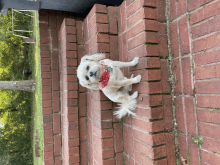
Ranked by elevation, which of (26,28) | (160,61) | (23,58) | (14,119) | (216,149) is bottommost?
(14,119)

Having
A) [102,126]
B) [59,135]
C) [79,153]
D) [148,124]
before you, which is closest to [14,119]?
[59,135]

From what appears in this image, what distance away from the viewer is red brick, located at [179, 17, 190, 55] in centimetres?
129

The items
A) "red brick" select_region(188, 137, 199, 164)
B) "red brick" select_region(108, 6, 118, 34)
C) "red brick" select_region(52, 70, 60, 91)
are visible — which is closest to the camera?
"red brick" select_region(188, 137, 199, 164)

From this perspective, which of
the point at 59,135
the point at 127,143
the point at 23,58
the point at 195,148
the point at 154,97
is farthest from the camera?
the point at 23,58

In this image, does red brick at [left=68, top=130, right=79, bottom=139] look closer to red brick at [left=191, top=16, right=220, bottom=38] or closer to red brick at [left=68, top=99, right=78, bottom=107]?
red brick at [left=68, top=99, right=78, bottom=107]

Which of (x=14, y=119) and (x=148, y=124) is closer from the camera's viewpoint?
(x=148, y=124)

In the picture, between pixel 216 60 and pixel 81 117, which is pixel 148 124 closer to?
pixel 216 60

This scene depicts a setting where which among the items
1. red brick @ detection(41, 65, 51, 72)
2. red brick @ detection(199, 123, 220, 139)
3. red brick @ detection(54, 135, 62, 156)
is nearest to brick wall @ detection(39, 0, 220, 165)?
red brick @ detection(199, 123, 220, 139)

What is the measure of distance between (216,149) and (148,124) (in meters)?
0.46

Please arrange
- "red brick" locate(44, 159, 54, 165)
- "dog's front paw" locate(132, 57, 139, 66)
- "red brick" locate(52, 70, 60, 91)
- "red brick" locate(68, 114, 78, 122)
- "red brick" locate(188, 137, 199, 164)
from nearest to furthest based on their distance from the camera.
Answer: "red brick" locate(188, 137, 199, 164)
"dog's front paw" locate(132, 57, 139, 66)
"red brick" locate(68, 114, 78, 122)
"red brick" locate(44, 159, 54, 165)
"red brick" locate(52, 70, 60, 91)

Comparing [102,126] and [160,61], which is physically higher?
[160,61]

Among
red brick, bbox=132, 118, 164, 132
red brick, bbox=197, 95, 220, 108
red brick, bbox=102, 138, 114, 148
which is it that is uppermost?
red brick, bbox=197, 95, 220, 108

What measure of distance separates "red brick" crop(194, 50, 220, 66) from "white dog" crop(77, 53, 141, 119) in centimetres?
44

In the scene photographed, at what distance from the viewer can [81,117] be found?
2082 millimetres
